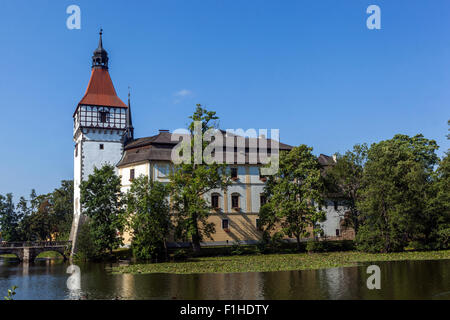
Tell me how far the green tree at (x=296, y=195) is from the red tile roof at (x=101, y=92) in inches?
790

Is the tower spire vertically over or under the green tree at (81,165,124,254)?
over

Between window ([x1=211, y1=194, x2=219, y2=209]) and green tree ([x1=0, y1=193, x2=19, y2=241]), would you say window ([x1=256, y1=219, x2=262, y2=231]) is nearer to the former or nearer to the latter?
window ([x1=211, y1=194, x2=219, y2=209])

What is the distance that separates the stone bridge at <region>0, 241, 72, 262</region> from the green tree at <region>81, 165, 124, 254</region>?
5801 mm

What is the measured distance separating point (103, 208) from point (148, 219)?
7784 mm

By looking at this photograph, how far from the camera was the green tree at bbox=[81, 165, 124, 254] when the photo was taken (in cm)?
→ 4003

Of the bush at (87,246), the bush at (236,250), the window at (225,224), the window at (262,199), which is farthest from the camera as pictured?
the window at (262,199)

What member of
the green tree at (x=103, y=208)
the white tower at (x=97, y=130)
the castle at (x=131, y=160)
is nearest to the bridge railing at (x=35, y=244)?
the castle at (x=131, y=160)

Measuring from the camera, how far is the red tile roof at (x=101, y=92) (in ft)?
159

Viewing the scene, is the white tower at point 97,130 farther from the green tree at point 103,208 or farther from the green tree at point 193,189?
the green tree at point 193,189

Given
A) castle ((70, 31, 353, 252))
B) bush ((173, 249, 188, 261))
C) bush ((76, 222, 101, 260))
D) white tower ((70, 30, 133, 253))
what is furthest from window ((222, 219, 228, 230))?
white tower ((70, 30, 133, 253))

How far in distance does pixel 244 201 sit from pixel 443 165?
19.9 meters

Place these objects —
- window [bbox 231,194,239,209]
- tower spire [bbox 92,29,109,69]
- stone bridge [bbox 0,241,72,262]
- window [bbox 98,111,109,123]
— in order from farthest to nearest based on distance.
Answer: tower spire [bbox 92,29,109,69] → window [bbox 98,111,109,123] → window [bbox 231,194,239,209] → stone bridge [bbox 0,241,72,262]

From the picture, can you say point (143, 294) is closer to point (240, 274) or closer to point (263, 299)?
point (263, 299)
